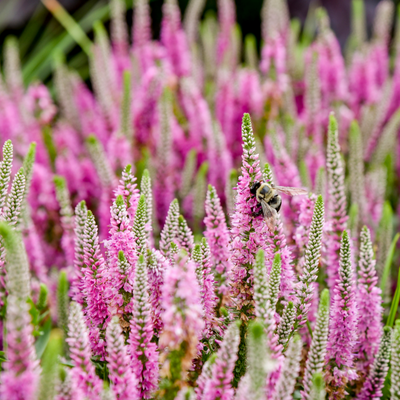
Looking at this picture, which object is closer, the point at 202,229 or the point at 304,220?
the point at 304,220

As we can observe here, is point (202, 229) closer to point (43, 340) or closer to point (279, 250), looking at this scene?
point (43, 340)

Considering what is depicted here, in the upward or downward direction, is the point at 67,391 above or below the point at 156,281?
below

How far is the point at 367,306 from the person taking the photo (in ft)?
3.63

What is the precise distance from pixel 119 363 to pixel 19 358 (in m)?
0.16

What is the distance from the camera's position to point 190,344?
778 millimetres

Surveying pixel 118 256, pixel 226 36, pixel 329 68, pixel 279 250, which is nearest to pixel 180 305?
pixel 118 256

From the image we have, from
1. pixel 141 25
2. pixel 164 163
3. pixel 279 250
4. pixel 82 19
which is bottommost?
pixel 279 250

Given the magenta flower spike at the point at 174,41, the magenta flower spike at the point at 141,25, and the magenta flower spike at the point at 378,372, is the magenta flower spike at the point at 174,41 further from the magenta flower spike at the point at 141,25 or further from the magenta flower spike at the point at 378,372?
the magenta flower spike at the point at 378,372

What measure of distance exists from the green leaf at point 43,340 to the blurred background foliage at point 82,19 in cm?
203

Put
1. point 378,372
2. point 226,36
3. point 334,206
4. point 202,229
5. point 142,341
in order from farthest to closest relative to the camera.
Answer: point 226,36 < point 202,229 < point 334,206 < point 378,372 < point 142,341

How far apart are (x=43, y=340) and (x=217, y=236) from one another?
604 mm

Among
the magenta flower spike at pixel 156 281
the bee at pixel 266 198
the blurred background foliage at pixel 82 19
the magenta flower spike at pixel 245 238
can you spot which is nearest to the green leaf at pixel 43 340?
the magenta flower spike at pixel 156 281

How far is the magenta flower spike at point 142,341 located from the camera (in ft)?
2.65

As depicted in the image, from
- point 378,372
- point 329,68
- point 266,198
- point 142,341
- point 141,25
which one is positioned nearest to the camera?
point 142,341
